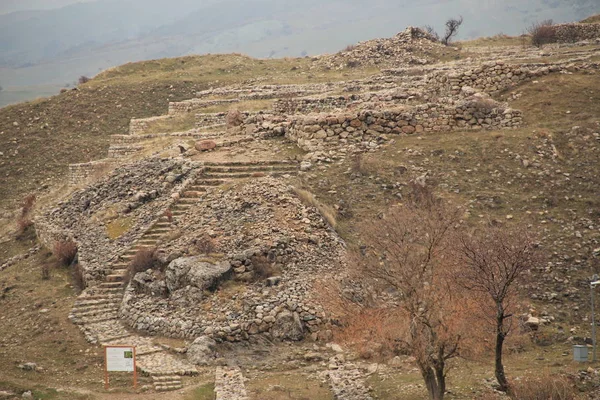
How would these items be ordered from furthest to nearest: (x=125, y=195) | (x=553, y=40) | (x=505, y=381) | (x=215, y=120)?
(x=553, y=40) < (x=215, y=120) < (x=125, y=195) < (x=505, y=381)

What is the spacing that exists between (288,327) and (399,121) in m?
11.8

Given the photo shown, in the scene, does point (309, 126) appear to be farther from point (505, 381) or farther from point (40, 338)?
point (505, 381)

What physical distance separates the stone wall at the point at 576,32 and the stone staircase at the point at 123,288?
92.4 ft

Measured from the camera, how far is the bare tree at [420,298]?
18.8 meters

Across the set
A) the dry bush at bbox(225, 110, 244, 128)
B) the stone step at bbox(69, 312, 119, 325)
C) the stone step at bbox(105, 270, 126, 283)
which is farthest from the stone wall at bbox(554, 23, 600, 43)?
the stone step at bbox(69, 312, 119, 325)

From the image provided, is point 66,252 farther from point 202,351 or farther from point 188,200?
point 202,351

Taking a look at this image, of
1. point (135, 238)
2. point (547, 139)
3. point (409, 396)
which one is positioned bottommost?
point (409, 396)

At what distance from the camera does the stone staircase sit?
2252cm

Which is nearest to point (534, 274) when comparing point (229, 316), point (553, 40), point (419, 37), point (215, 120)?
point (229, 316)

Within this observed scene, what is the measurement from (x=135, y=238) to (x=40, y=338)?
5.12 m

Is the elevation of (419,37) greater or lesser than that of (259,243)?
greater

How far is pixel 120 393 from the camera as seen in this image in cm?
2125

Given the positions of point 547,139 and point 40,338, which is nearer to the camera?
point 40,338

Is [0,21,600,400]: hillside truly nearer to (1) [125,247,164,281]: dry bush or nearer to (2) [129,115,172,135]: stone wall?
(1) [125,247,164,281]: dry bush
